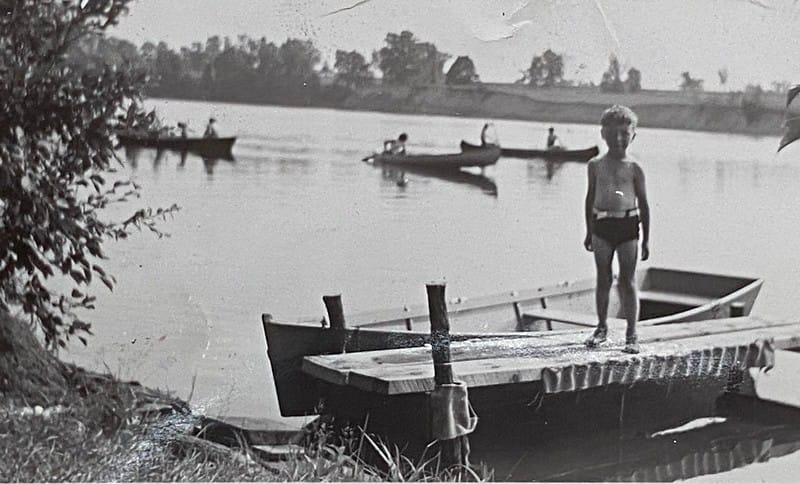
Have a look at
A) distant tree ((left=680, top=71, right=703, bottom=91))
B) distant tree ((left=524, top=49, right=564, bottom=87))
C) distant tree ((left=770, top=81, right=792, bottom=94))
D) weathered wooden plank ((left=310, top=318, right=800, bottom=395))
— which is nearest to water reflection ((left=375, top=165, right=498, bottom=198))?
distant tree ((left=524, top=49, right=564, bottom=87))

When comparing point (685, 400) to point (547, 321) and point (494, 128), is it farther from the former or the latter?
point (494, 128)

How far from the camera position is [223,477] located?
82.7 inches

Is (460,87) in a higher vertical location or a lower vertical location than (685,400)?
higher

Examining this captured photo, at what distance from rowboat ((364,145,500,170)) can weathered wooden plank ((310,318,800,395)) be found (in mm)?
367

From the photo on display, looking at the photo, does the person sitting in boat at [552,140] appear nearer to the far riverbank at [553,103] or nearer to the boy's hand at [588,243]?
the far riverbank at [553,103]

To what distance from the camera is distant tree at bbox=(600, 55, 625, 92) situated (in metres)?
2.18

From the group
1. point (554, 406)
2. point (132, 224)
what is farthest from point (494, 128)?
point (132, 224)

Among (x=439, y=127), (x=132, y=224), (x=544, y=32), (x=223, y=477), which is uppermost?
(x=544, y=32)

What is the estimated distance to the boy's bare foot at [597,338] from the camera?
2.12m

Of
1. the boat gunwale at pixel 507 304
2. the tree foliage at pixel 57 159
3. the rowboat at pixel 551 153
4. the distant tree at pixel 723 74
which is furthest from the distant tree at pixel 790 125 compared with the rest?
the tree foliage at pixel 57 159

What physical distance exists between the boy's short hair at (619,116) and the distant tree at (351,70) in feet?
1.55

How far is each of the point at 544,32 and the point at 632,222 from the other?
1.36ft

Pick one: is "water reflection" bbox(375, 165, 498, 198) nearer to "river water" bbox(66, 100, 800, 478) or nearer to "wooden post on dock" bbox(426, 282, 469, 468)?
"river water" bbox(66, 100, 800, 478)

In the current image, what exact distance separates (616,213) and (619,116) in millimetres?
192
